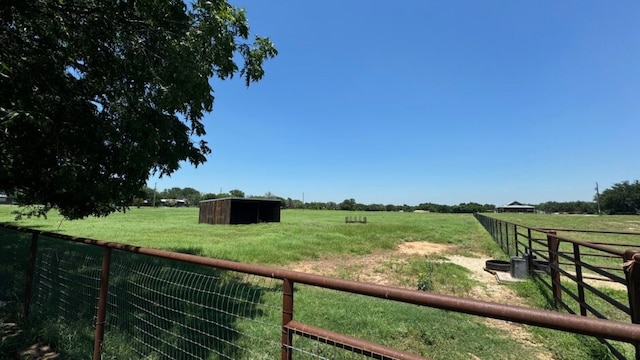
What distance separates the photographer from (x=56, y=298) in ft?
16.8

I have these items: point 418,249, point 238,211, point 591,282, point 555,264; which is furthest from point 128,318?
point 238,211

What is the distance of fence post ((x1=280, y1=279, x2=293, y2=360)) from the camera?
85.7 inches

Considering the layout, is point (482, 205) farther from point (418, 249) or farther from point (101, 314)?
point (101, 314)

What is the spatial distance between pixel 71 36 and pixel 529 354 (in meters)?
8.00

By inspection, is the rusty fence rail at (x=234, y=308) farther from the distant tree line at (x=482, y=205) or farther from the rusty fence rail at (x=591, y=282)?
the distant tree line at (x=482, y=205)

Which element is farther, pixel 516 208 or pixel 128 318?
pixel 516 208

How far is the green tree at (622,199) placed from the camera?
9094cm

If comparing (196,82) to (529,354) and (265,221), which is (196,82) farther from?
(265,221)

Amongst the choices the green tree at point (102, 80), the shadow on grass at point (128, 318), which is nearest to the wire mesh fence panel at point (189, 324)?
the shadow on grass at point (128, 318)

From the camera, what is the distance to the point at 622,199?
308 feet

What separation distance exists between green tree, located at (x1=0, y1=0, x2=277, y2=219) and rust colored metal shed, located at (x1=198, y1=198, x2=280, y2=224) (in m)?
24.3

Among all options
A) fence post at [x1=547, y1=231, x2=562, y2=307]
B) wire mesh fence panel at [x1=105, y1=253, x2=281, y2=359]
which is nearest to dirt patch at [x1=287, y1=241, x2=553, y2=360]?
fence post at [x1=547, y1=231, x2=562, y2=307]

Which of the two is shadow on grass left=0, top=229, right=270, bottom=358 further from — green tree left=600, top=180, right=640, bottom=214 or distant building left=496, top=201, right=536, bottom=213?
distant building left=496, top=201, right=536, bottom=213

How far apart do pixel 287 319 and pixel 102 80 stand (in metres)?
5.77
